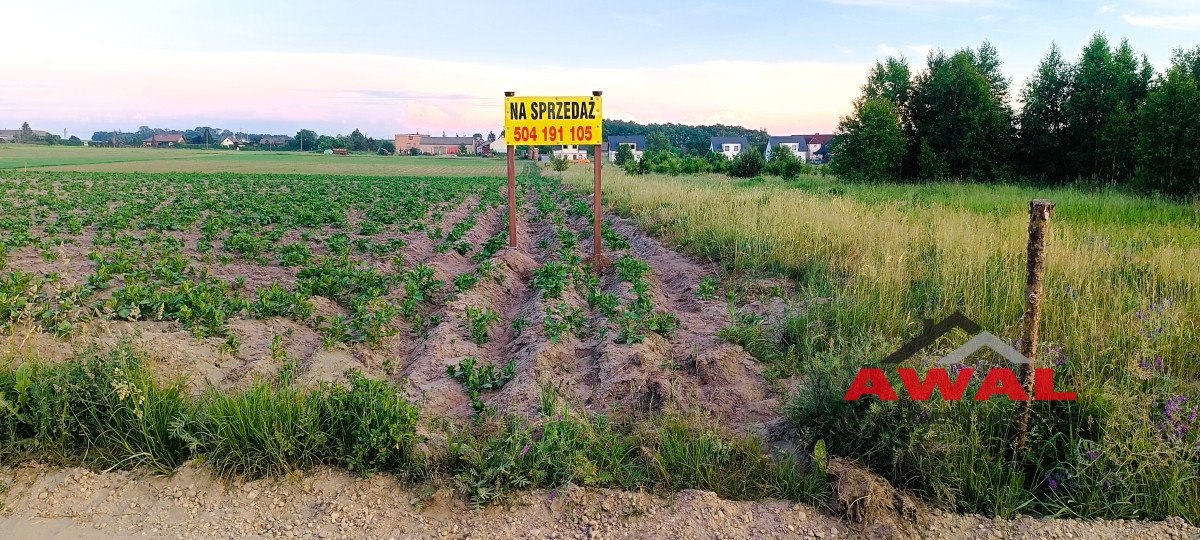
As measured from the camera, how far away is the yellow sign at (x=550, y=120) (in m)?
12.0

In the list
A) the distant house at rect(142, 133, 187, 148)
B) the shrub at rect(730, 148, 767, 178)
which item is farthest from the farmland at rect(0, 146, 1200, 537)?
the distant house at rect(142, 133, 187, 148)

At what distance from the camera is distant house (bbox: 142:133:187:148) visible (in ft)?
453

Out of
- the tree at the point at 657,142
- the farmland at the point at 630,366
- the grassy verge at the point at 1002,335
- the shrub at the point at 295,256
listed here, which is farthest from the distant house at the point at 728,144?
the shrub at the point at 295,256

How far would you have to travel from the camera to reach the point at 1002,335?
6.05 metres

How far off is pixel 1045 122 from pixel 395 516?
1518 inches

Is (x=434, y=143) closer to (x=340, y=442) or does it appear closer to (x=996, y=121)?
(x=996, y=121)

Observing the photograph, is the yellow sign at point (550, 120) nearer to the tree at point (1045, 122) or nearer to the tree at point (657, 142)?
the tree at point (1045, 122)

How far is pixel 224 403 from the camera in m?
4.57

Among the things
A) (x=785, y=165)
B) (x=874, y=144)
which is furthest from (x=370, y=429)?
(x=785, y=165)

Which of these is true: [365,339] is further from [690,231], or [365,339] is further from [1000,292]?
[690,231]

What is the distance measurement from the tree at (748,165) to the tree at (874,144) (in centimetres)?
1478

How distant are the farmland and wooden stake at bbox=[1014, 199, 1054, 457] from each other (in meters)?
0.13

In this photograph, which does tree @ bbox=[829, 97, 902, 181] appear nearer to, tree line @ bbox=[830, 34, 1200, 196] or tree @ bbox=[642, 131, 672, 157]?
tree line @ bbox=[830, 34, 1200, 196]

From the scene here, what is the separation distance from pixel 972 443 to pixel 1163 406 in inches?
52.6
